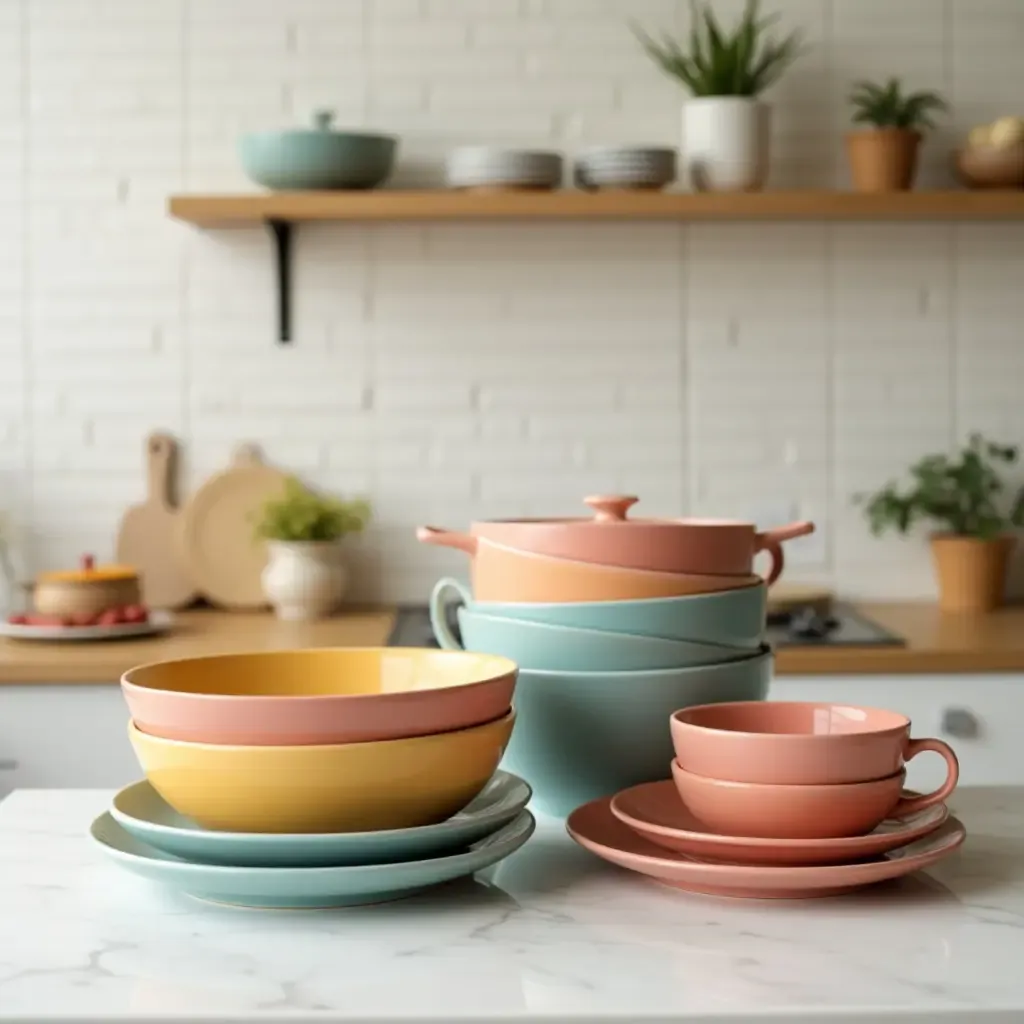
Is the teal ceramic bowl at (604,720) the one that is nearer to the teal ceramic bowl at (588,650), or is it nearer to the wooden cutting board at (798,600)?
the teal ceramic bowl at (588,650)

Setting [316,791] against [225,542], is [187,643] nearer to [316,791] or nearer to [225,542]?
[225,542]

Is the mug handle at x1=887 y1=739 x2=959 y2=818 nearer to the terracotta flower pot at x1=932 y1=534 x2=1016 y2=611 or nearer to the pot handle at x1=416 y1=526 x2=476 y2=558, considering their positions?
the pot handle at x1=416 y1=526 x2=476 y2=558

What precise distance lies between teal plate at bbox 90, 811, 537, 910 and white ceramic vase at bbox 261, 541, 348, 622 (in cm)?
205

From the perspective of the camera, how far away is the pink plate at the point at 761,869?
34.6 inches

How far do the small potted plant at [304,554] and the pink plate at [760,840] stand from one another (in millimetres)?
2004

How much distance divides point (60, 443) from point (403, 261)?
0.80 meters

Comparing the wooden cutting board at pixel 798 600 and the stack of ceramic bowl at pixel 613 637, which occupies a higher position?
the stack of ceramic bowl at pixel 613 637

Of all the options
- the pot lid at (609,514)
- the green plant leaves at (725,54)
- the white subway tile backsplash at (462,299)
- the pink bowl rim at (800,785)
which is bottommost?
the pink bowl rim at (800,785)

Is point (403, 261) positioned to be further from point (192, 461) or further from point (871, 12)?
point (871, 12)

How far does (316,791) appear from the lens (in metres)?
0.88

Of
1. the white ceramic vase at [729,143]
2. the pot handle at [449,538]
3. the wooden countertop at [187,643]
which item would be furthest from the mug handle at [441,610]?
the white ceramic vase at [729,143]

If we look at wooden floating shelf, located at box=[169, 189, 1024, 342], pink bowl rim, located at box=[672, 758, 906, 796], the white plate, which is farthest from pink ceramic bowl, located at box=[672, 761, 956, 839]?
wooden floating shelf, located at box=[169, 189, 1024, 342]

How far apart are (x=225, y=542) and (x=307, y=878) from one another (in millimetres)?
2330

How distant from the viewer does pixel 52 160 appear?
10.3ft
